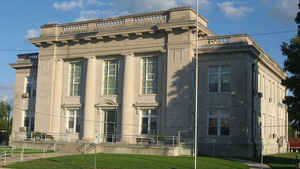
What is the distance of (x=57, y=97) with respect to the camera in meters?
42.5

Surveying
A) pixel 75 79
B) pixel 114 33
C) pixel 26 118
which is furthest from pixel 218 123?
pixel 26 118

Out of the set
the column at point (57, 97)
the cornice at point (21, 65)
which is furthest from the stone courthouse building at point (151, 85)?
the cornice at point (21, 65)

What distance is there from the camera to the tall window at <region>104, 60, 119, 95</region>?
1570 inches

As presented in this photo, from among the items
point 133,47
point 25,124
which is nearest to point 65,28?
point 133,47

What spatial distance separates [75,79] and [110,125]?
20.9 feet

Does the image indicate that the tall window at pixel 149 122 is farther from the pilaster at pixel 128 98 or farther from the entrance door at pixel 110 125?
the entrance door at pixel 110 125

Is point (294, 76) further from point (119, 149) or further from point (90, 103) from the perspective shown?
point (90, 103)

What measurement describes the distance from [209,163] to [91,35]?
63.0ft

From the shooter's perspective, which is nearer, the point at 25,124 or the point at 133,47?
the point at 133,47

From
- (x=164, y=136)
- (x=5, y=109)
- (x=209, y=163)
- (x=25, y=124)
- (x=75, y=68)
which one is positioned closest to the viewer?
(x=209, y=163)

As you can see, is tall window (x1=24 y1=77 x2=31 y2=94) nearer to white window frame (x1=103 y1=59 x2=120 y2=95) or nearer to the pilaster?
white window frame (x1=103 y1=59 x2=120 y2=95)

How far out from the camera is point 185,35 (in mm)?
36375

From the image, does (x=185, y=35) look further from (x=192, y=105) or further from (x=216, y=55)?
(x=192, y=105)

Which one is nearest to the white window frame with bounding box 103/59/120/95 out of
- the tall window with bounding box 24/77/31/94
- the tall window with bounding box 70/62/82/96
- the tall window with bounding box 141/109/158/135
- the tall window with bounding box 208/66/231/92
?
the tall window with bounding box 70/62/82/96
